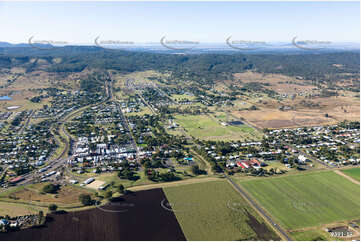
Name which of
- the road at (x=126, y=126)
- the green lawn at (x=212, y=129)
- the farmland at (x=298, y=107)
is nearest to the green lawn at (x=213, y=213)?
the road at (x=126, y=126)

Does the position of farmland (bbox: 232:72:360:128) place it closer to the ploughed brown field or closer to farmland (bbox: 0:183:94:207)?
the ploughed brown field

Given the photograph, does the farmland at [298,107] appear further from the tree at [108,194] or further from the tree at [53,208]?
the tree at [53,208]

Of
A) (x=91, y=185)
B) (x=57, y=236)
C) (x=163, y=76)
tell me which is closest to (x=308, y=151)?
(x=91, y=185)

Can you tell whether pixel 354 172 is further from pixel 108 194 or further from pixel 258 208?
pixel 108 194

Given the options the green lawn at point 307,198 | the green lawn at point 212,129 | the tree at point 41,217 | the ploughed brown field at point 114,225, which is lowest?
the green lawn at point 307,198

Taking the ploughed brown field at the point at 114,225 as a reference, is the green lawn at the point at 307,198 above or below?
below

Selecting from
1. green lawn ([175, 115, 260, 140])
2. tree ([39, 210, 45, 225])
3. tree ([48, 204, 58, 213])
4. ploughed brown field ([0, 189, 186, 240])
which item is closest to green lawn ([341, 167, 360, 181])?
green lawn ([175, 115, 260, 140])
